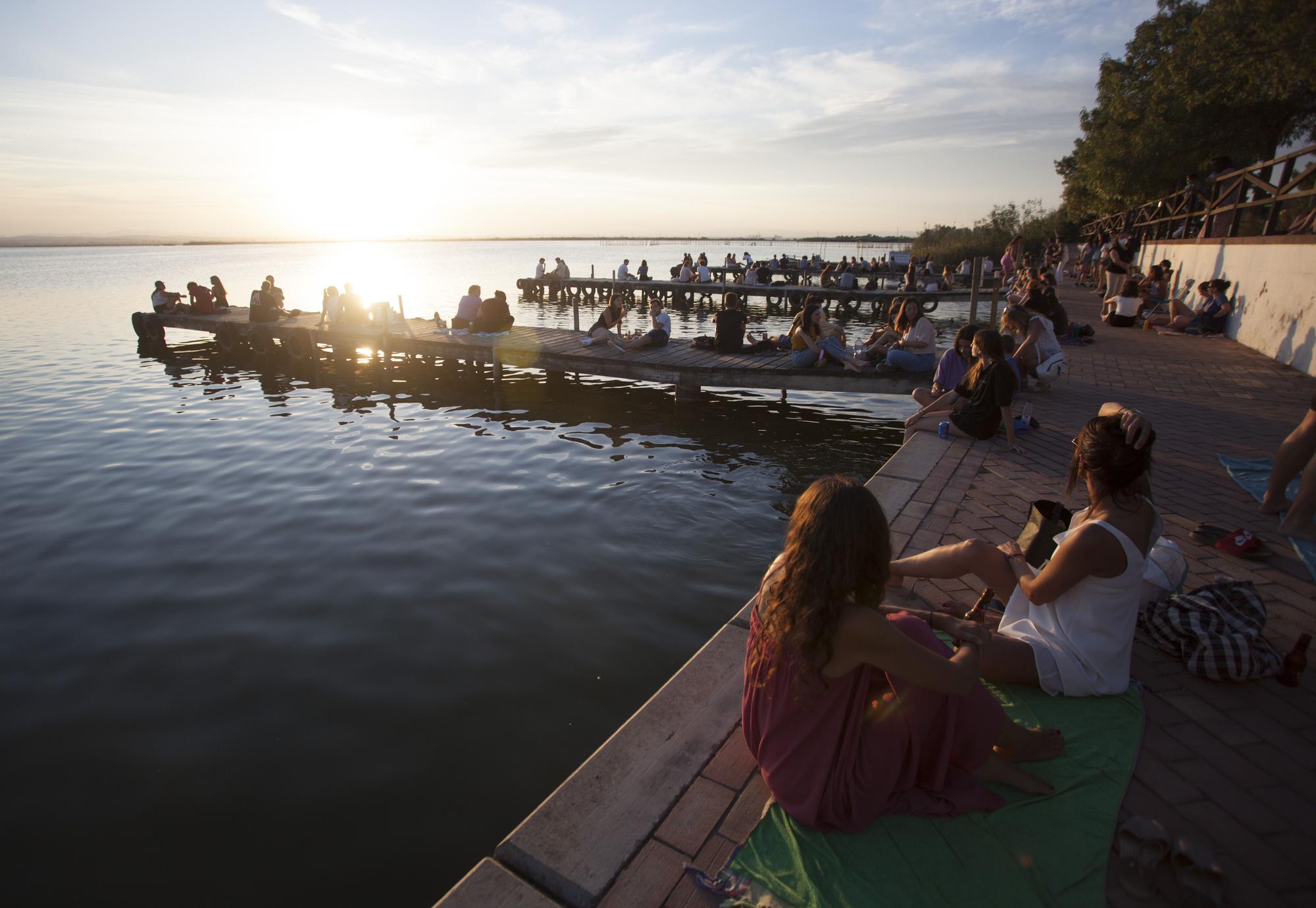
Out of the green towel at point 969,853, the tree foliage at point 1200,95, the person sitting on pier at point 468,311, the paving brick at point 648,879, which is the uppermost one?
the tree foliage at point 1200,95

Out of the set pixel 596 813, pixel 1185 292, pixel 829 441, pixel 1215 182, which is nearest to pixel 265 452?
pixel 829 441

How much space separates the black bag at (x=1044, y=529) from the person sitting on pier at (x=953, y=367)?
4.86 meters

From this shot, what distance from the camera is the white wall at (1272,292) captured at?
1022cm

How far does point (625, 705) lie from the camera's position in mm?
4645

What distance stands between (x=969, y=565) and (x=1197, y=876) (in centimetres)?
156

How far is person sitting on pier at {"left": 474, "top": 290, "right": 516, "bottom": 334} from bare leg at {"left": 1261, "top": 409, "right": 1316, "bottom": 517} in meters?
13.4

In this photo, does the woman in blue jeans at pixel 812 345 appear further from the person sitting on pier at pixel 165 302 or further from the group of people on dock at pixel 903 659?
the person sitting on pier at pixel 165 302

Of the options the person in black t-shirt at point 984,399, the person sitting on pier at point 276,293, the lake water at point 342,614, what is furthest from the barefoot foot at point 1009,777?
the person sitting on pier at point 276,293

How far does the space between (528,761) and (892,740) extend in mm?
2625

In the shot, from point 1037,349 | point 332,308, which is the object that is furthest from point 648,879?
point 332,308

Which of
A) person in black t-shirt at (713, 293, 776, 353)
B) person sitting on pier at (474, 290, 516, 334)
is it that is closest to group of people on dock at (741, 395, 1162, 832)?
person in black t-shirt at (713, 293, 776, 353)

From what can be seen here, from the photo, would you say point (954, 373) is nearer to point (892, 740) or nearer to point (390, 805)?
point (892, 740)

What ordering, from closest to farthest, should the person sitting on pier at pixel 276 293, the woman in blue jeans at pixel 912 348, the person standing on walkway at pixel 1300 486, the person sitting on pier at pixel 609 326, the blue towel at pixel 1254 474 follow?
1. the person standing on walkway at pixel 1300 486
2. the blue towel at pixel 1254 474
3. the woman in blue jeans at pixel 912 348
4. the person sitting on pier at pixel 609 326
5. the person sitting on pier at pixel 276 293

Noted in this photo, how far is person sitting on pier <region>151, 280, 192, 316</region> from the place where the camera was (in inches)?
835
